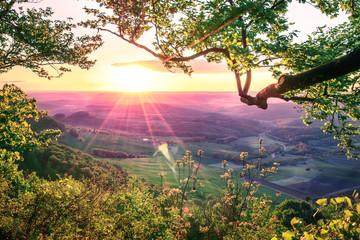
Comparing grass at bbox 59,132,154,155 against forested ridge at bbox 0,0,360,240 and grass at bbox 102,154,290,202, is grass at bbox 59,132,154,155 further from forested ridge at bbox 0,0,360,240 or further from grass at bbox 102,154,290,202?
forested ridge at bbox 0,0,360,240

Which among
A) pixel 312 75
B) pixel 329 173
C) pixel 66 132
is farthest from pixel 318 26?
pixel 329 173

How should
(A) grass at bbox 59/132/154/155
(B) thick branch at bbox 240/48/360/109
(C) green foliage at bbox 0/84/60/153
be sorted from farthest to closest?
(A) grass at bbox 59/132/154/155 → (C) green foliage at bbox 0/84/60/153 → (B) thick branch at bbox 240/48/360/109

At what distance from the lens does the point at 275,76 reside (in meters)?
10.4

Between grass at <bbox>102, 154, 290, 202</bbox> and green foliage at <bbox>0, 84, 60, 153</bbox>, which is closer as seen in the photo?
green foliage at <bbox>0, 84, 60, 153</bbox>

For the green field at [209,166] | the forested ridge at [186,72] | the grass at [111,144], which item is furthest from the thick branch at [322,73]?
the grass at [111,144]

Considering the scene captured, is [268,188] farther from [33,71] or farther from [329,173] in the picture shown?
[33,71]

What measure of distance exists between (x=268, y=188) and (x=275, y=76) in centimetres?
10666

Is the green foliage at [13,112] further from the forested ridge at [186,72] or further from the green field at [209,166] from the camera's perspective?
the green field at [209,166]

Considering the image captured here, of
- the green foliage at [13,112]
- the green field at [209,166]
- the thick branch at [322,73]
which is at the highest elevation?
the thick branch at [322,73]

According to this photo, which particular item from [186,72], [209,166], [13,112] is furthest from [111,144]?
[186,72]

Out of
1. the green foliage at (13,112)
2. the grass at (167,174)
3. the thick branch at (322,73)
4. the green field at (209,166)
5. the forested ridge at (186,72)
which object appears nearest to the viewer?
the thick branch at (322,73)

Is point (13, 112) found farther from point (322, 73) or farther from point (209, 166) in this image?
point (209, 166)

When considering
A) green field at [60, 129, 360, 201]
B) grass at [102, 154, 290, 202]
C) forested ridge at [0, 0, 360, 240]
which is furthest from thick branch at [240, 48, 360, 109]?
green field at [60, 129, 360, 201]

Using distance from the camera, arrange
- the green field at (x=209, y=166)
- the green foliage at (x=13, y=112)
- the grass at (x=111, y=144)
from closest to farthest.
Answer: the green foliage at (x=13, y=112) < the green field at (x=209, y=166) < the grass at (x=111, y=144)
